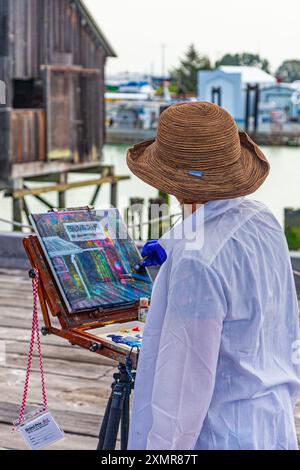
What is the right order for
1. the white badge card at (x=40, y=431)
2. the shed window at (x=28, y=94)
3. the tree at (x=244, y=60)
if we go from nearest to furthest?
the white badge card at (x=40, y=431), the shed window at (x=28, y=94), the tree at (x=244, y=60)

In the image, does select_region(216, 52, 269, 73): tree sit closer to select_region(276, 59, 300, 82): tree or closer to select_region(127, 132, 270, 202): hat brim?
select_region(276, 59, 300, 82): tree

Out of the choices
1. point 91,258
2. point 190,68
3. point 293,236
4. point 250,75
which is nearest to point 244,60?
point 190,68

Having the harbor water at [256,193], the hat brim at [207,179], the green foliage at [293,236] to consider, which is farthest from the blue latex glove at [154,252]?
the harbor water at [256,193]

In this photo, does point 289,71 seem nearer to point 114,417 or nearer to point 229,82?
point 229,82

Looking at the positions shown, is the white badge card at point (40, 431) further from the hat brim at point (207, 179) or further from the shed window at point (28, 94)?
the shed window at point (28, 94)

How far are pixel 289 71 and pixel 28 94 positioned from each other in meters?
124

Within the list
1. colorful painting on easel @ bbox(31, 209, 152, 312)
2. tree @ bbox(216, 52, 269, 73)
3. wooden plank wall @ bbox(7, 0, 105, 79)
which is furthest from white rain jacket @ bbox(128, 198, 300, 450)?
tree @ bbox(216, 52, 269, 73)

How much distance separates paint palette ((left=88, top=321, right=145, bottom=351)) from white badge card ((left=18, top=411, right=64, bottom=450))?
367mm

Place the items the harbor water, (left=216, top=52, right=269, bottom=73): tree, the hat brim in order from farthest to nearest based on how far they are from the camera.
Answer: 1. (left=216, top=52, right=269, bottom=73): tree
2. the harbor water
3. the hat brim

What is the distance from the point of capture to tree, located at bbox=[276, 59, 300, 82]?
132 m

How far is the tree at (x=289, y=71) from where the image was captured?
433 feet

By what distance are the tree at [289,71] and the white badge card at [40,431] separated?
416 ft
